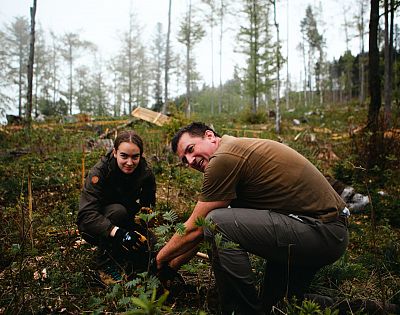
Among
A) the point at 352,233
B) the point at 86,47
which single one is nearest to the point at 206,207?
the point at 352,233

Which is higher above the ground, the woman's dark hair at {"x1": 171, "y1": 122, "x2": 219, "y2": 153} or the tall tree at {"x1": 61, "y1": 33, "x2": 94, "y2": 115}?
the tall tree at {"x1": 61, "y1": 33, "x2": 94, "y2": 115}

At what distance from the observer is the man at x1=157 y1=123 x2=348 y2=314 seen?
188cm

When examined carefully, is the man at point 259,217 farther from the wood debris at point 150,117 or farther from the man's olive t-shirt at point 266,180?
the wood debris at point 150,117

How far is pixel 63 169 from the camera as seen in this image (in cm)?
620

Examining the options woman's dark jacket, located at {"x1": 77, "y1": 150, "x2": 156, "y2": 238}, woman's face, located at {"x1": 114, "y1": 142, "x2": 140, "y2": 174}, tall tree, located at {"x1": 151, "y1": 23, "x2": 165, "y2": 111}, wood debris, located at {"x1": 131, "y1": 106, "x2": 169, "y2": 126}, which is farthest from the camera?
tall tree, located at {"x1": 151, "y1": 23, "x2": 165, "y2": 111}

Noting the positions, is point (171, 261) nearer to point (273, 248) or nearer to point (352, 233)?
point (273, 248)

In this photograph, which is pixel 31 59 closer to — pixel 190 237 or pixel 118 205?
pixel 118 205

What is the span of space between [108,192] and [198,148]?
120cm

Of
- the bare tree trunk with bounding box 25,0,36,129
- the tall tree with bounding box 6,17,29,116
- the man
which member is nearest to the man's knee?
the man

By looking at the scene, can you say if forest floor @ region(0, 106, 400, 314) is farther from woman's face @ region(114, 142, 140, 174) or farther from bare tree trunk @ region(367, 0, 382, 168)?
bare tree trunk @ region(367, 0, 382, 168)

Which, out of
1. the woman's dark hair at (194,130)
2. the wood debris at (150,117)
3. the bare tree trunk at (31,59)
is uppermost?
the bare tree trunk at (31,59)

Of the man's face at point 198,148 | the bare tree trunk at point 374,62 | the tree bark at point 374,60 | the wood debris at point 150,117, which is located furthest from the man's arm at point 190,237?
the wood debris at point 150,117

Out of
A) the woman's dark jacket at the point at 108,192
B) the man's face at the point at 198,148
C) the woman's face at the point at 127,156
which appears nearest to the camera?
the man's face at the point at 198,148

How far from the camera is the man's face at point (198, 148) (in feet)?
7.27
